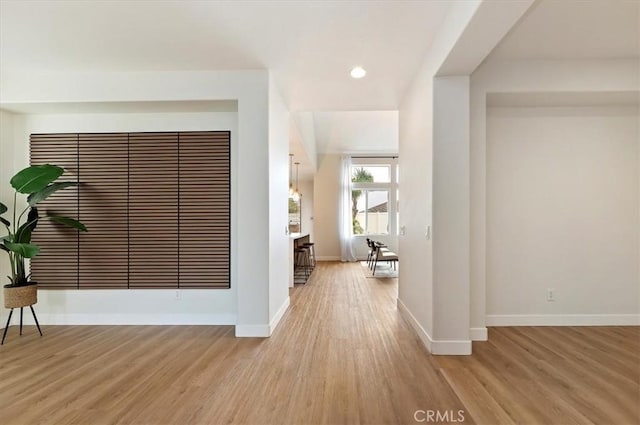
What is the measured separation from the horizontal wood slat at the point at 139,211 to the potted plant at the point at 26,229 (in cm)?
29

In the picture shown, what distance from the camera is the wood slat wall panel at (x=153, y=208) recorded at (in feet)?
12.6

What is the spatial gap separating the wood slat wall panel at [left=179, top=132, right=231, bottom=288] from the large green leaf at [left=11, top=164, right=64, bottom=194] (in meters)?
1.25

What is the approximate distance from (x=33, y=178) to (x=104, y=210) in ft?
2.41

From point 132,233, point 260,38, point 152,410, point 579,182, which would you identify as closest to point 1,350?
point 132,233

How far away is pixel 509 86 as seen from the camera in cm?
334

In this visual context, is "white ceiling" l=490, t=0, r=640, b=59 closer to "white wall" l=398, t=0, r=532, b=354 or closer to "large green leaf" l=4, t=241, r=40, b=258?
"white wall" l=398, t=0, r=532, b=354

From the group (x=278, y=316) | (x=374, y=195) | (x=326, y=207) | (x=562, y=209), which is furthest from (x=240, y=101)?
(x=374, y=195)

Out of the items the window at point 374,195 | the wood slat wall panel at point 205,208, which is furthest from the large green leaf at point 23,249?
the window at point 374,195

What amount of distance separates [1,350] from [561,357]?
5152 mm

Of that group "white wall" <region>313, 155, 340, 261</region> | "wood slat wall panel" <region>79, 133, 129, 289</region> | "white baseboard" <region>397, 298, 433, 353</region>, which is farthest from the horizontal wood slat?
"white wall" <region>313, 155, 340, 261</region>

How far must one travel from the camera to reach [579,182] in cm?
372

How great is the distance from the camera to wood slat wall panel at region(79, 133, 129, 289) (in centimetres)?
383

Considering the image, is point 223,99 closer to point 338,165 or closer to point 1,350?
point 1,350

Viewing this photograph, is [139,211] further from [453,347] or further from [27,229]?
[453,347]
